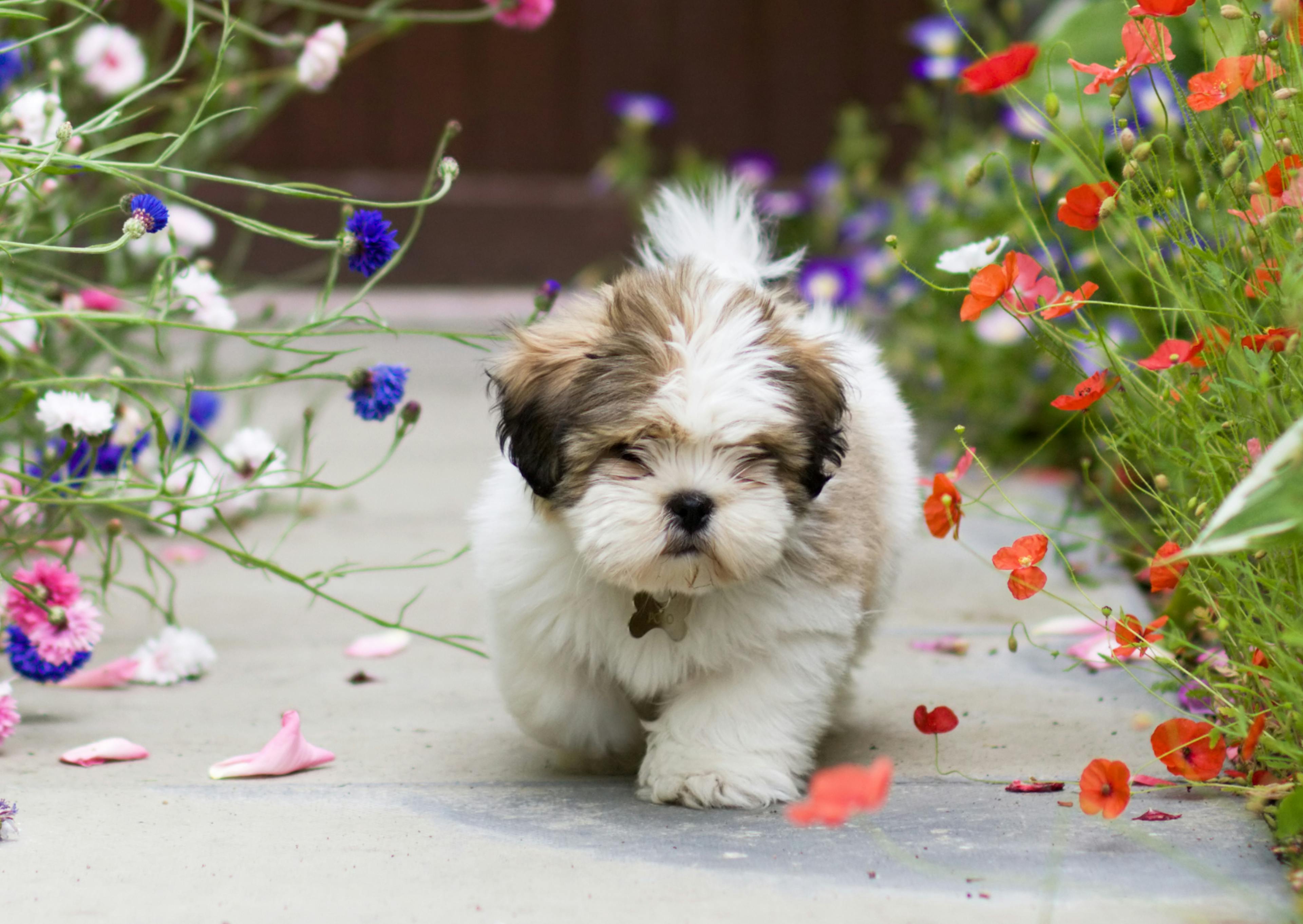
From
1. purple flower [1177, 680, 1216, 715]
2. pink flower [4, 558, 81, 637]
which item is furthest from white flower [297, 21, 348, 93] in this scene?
purple flower [1177, 680, 1216, 715]

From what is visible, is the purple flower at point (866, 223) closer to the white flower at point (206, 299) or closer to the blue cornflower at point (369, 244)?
the white flower at point (206, 299)

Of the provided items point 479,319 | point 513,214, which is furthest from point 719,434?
point 513,214

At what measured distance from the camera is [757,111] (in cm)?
1013

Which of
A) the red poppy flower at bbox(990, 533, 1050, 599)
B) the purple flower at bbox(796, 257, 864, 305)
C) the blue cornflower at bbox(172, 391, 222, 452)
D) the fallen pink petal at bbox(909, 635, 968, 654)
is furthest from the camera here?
the purple flower at bbox(796, 257, 864, 305)

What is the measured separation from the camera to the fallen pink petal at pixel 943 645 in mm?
3812

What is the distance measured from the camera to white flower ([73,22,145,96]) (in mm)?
4258

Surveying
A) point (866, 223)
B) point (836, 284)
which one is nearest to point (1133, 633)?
point (836, 284)

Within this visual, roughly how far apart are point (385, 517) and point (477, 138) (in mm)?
5196

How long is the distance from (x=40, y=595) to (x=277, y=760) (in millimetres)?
657

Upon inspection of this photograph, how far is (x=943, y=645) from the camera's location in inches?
151

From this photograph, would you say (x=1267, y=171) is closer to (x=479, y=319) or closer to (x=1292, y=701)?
(x=1292, y=701)

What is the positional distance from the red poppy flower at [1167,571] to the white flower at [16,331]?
2.25 metres

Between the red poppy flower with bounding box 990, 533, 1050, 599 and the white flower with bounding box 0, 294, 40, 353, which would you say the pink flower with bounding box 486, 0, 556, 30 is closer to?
the white flower with bounding box 0, 294, 40, 353

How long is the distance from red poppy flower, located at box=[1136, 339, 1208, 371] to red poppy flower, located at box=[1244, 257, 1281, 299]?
12 cm
